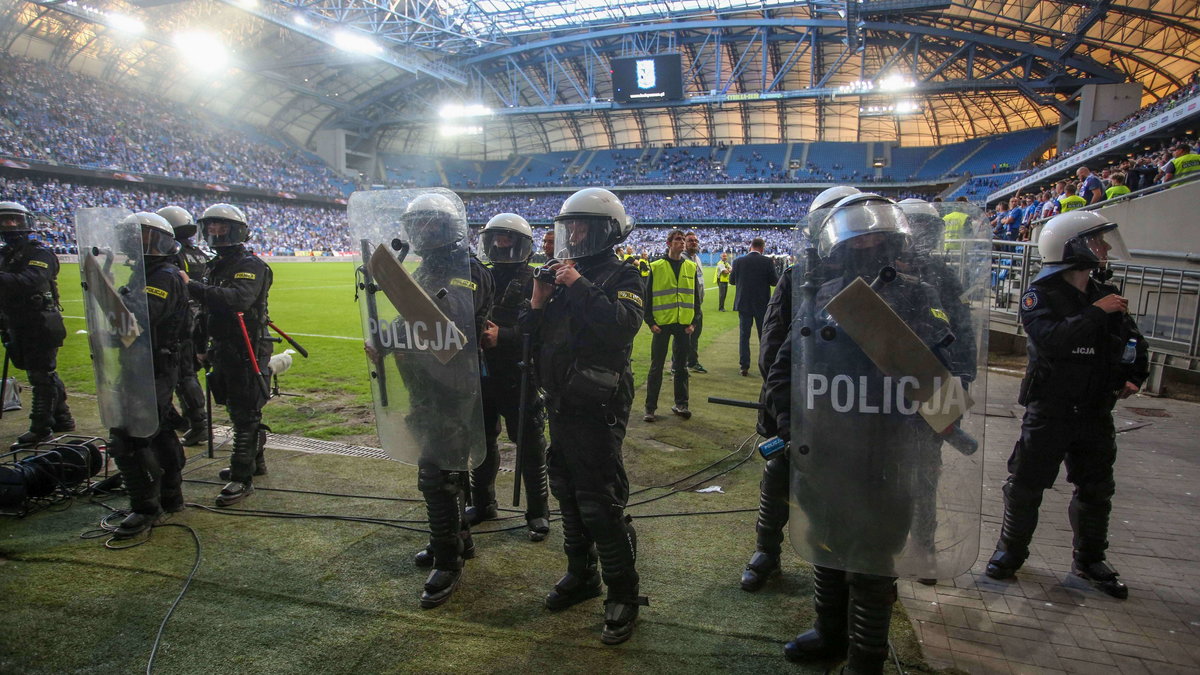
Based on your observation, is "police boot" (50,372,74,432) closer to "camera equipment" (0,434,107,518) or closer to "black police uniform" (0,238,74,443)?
"black police uniform" (0,238,74,443)

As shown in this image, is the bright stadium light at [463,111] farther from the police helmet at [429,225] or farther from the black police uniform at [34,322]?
the police helmet at [429,225]

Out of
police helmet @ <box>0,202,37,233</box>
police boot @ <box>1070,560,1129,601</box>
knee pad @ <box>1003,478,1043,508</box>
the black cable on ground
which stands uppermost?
police helmet @ <box>0,202,37,233</box>

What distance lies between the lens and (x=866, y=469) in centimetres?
207

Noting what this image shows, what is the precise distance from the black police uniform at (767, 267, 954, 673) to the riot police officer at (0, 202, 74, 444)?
253 inches

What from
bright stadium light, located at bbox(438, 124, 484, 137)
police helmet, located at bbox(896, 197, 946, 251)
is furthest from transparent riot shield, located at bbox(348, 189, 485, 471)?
bright stadium light, located at bbox(438, 124, 484, 137)

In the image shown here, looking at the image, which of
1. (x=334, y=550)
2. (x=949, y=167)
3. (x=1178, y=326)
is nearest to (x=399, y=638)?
(x=334, y=550)

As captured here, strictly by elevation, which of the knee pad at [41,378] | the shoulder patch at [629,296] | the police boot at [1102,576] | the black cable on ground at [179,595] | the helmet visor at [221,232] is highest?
the helmet visor at [221,232]

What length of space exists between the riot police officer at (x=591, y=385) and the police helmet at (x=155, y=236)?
276cm

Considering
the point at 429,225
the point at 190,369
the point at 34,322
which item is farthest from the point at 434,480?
the point at 34,322

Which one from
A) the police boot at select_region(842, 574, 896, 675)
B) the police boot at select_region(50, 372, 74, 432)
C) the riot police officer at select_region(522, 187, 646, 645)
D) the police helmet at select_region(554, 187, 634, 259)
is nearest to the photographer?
the police boot at select_region(842, 574, 896, 675)

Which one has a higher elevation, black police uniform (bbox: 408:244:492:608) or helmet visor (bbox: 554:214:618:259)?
helmet visor (bbox: 554:214:618:259)

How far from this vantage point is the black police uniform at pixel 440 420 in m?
3.20

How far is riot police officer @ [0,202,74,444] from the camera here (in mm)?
5512

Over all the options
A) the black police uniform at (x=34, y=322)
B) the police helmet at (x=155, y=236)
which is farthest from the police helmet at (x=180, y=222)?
the police helmet at (x=155, y=236)
